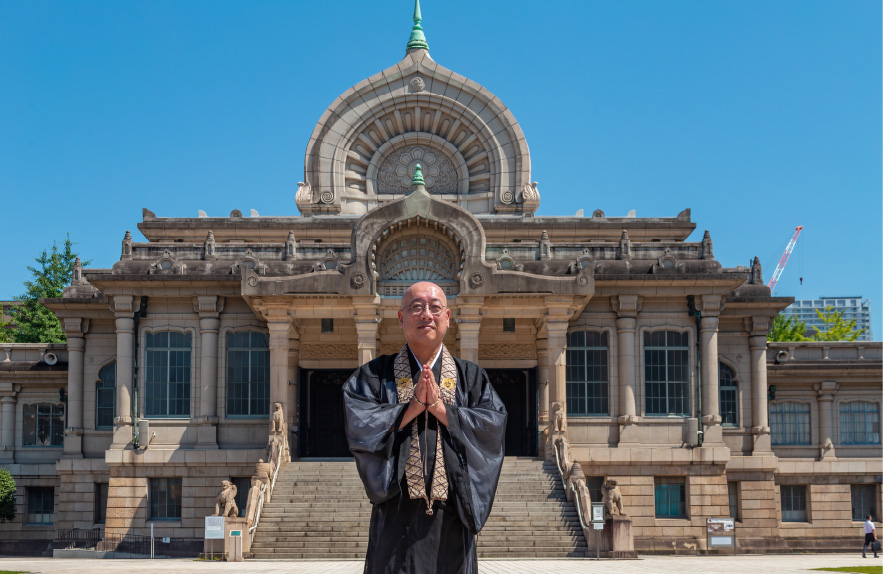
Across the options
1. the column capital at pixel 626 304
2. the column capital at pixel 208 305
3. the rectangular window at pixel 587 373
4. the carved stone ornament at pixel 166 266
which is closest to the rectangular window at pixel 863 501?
the rectangular window at pixel 587 373

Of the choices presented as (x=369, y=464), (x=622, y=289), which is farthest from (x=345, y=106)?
(x=369, y=464)

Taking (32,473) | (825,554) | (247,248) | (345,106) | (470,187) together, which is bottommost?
(825,554)

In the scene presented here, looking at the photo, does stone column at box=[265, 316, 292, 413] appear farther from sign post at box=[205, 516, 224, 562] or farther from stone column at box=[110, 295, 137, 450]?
sign post at box=[205, 516, 224, 562]

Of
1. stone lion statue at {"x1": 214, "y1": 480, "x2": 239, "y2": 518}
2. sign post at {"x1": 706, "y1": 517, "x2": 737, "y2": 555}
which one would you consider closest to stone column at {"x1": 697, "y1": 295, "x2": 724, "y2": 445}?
sign post at {"x1": 706, "y1": 517, "x2": 737, "y2": 555}

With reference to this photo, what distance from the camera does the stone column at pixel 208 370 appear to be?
38.3 metres

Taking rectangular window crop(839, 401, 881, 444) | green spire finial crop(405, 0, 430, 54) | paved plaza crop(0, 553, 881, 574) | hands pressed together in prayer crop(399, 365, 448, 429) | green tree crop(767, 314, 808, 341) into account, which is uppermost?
green spire finial crop(405, 0, 430, 54)

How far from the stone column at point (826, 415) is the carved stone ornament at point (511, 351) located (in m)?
12.6

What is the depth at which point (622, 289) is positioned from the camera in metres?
→ 38.6

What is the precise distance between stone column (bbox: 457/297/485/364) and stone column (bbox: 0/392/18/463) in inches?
761

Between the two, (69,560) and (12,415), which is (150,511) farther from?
(12,415)

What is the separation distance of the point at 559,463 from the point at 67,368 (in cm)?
2035

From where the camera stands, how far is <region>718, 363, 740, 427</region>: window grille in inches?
1634

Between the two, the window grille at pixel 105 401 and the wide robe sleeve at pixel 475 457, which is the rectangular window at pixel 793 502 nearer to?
the window grille at pixel 105 401

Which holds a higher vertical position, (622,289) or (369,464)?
(622,289)
